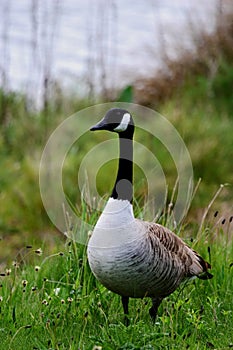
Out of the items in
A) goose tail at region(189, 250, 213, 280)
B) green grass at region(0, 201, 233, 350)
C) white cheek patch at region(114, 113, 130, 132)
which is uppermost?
white cheek patch at region(114, 113, 130, 132)

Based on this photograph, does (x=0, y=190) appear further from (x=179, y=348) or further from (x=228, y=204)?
(x=179, y=348)

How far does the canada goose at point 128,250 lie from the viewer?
3836mm

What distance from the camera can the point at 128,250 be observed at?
383 cm

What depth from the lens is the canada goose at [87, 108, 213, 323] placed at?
12.6 feet

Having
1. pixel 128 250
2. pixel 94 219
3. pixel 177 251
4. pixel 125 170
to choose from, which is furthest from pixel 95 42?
pixel 128 250

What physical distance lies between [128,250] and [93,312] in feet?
1.69

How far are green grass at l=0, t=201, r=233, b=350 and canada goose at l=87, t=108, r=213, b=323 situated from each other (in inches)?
6.2

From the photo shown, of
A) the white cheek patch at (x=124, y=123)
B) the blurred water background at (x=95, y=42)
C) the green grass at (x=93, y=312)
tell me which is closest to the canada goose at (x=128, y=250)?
the white cheek patch at (x=124, y=123)

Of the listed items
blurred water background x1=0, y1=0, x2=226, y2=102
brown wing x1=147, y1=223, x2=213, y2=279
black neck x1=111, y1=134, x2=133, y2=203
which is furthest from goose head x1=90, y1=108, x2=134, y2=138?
blurred water background x1=0, y1=0, x2=226, y2=102

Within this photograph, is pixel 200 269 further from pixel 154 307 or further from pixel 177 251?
pixel 154 307

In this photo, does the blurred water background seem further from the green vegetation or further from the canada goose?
the canada goose

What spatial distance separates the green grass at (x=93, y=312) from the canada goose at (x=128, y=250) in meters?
0.16

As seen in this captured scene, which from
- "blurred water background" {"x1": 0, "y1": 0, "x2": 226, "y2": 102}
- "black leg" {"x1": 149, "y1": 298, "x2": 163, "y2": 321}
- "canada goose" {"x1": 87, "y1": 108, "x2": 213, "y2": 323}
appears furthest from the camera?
"blurred water background" {"x1": 0, "y1": 0, "x2": 226, "y2": 102}

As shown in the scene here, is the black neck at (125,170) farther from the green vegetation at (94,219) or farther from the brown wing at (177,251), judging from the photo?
the green vegetation at (94,219)
